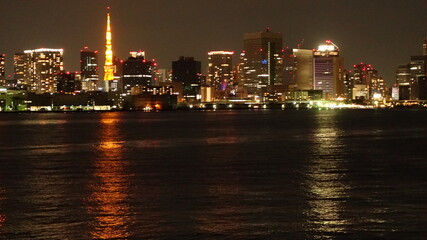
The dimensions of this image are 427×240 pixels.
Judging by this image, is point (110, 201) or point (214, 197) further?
point (214, 197)

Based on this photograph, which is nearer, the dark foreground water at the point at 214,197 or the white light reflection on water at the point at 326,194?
the dark foreground water at the point at 214,197

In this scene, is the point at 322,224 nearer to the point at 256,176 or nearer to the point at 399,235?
the point at 399,235

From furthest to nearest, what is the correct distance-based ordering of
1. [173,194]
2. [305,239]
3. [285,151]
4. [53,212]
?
1. [285,151]
2. [173,194]
3. [53,212]
4. [305,239]

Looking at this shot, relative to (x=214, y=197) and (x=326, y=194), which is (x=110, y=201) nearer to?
(x=214, y=197)

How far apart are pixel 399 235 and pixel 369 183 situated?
33.8 feet

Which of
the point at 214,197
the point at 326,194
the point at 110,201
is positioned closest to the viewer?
the point at 110,201

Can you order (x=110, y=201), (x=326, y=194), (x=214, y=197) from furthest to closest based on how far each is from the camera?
(x=326, y=194)
(x=214, y=197)
(x=110, y=201)

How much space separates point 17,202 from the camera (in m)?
21.3

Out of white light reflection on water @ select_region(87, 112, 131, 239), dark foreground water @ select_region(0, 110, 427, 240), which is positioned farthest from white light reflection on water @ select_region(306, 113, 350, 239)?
white light reflection on water @ select_region(87, 112, 131, 239)

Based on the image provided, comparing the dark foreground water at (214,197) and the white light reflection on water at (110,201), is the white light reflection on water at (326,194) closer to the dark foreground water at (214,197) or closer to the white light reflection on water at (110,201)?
the dark foreground water at (214,197)

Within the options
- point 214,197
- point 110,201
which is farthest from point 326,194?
point 110,201

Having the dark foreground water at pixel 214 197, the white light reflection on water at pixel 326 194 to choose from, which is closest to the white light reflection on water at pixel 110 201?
the dark foreground water at pixel 214 197

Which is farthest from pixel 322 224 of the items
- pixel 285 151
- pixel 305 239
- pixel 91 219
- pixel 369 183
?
pixel 285 151

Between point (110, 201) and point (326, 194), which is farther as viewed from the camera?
point (326, 194)
